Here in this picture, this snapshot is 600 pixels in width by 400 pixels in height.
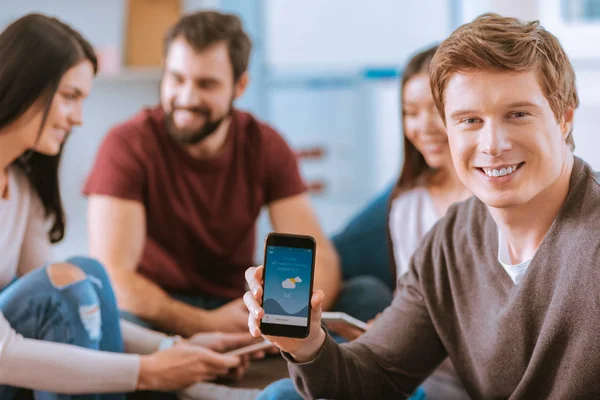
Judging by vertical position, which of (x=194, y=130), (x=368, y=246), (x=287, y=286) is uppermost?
(x=194, y=130)

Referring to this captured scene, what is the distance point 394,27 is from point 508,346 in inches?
81.0

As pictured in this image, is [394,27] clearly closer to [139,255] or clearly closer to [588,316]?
[139,255]

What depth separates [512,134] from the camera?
1.00 metres

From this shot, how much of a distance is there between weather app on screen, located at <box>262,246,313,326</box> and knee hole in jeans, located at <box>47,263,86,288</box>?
0.55 meters

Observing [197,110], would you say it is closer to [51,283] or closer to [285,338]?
[51,283]

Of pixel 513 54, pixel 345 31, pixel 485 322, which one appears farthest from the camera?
pixel 345 31

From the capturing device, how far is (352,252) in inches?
86.0

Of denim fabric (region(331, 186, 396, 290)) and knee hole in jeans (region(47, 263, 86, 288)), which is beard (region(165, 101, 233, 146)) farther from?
knee hole in jeans (region(47, 263, 86, 288))

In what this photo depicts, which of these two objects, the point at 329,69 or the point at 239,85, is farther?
the point at 329,69

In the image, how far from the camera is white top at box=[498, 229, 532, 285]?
3.46 ft

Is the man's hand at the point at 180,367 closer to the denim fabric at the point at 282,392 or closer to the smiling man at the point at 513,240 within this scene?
the denim fabric at the point at 282,392

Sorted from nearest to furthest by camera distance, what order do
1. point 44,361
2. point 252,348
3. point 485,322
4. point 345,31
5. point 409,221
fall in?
point 485,322
point 44,361
point 252,348
point 409,221
point 345,31

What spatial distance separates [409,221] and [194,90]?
0.69 meters

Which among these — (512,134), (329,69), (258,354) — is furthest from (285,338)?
(329,69)
